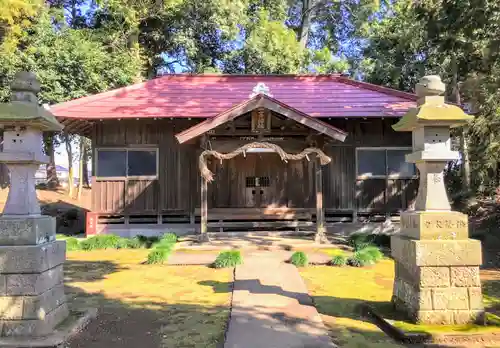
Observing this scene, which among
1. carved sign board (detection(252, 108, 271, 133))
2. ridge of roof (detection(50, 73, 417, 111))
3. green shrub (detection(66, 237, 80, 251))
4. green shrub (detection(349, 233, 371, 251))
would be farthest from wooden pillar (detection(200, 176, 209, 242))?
ridge of roof (detection(50, 73, 417, 111))

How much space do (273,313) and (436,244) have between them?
225cm

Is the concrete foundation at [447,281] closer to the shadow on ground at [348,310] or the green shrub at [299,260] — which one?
the shadow on ground at [348,310]

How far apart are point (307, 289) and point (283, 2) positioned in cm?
2180

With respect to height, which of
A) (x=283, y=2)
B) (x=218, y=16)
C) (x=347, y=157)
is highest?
(x=283, y=2)

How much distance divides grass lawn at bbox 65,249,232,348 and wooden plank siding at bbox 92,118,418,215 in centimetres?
317

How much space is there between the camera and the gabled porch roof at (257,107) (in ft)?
35.0

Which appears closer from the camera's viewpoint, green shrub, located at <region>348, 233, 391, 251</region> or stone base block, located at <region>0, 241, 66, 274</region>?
stone base block, located at <region>0, 241, 66, 274</region>

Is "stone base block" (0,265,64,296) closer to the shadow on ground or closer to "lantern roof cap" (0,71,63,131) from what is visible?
"lantern roof cap" (0,71,63,131)

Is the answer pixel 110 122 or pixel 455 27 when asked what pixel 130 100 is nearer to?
pixel 110 122

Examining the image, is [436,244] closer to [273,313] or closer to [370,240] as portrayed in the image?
[273,313]

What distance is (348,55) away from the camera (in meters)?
28.0

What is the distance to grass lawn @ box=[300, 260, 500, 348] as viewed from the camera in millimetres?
4781

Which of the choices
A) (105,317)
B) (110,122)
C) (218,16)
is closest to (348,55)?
(218,16)

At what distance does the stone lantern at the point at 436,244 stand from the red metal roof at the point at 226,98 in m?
7.36
